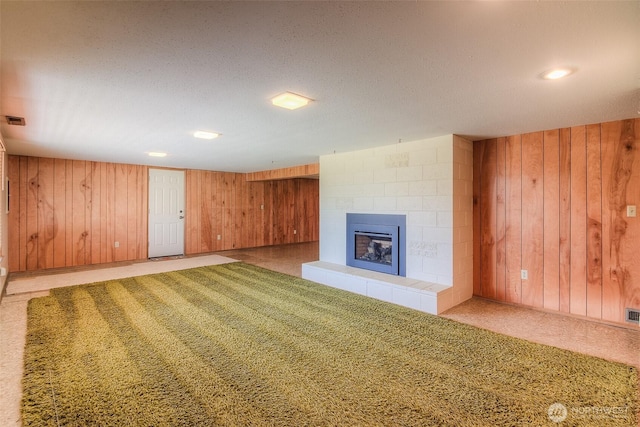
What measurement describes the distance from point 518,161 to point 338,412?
3.51 m

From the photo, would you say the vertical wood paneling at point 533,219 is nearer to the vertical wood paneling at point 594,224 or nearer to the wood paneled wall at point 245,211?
the vertical wood paneling at point 594,224

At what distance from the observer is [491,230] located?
3992 mm

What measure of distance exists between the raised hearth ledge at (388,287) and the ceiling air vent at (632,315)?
5.30ft

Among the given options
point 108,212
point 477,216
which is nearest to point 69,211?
point 108,212

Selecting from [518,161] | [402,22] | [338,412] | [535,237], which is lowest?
[338,412]

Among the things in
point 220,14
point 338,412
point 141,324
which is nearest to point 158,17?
point 220,14

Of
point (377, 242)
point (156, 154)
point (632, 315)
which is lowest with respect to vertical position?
point (632, 315)

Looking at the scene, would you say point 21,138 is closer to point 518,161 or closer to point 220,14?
point 220,14

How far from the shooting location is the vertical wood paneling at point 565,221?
3.39 metres

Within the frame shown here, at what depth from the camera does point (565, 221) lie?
3422mm

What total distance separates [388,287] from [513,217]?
5.82ft

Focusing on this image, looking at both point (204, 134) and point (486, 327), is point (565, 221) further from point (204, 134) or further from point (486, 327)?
point (204, 134)
